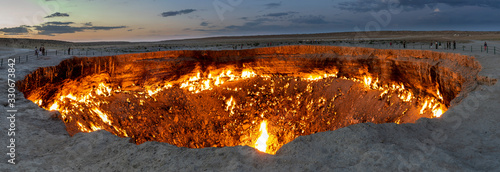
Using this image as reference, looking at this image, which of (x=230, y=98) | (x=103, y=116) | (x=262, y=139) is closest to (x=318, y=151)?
(x=103, y=116)

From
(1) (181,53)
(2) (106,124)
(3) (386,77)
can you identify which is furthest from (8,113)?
(3) (386,77)

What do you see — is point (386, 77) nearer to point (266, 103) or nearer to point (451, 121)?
point (266, 103)

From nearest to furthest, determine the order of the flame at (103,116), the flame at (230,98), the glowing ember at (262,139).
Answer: the flame at (230,98), the flame at (103,116), the glowing ember at (262,139)

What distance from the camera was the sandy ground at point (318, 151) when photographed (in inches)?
257

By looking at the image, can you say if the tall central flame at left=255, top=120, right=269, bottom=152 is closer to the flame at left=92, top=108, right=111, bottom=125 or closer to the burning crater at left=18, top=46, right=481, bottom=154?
the burning crater at left=18, top=46, right=481, bottom=154

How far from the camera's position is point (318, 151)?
23.7ft

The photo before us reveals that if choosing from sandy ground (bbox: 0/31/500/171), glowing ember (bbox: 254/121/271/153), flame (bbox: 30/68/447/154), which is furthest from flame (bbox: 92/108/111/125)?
sandy ground (bbox: 0/31/500/171)

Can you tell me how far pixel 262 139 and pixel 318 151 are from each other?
90.5 feet

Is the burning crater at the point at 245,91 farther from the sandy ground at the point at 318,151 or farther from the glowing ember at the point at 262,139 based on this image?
the sandy ground at the point at 318,151

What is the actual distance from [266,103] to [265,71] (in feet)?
13.4

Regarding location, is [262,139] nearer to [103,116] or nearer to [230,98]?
[230,98]

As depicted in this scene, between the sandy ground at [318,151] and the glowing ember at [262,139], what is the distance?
84.5 feet

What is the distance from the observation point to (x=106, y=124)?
24.4 meters

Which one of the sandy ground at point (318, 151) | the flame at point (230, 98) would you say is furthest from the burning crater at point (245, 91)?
the sandy ground at point (318, 151)
